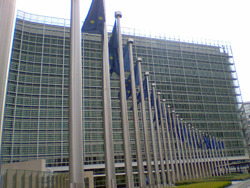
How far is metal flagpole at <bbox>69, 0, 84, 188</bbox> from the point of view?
8.14 meters

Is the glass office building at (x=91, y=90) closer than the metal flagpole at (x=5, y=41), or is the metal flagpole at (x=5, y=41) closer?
the metal flagpole at (x=5, y=41)

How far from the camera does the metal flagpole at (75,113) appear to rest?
8.14 m

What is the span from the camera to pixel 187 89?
6756 centimetres

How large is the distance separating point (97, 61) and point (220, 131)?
3967cm

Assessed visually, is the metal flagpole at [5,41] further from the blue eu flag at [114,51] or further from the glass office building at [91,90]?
the glass office building at [91,90]

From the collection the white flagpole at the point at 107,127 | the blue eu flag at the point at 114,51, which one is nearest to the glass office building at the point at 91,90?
the blue eu flag at the point at 114,51

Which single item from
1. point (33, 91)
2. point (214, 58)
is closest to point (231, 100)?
point (214, 58)

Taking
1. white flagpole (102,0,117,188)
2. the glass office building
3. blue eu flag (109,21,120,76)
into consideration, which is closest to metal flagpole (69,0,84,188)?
white flagpole (102,0,117,188)

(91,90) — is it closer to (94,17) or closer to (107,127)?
(94,17)

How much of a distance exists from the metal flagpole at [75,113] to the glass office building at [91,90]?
41448 mm

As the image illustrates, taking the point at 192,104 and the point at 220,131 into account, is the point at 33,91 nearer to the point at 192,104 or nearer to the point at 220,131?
the point at 192,104

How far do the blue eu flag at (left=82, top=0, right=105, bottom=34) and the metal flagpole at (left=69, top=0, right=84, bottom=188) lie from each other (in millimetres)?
2924

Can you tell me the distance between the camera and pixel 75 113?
8688 mm

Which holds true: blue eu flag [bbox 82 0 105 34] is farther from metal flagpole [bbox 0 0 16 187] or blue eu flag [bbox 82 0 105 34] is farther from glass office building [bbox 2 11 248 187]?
glass office building [bbox 2 11 248 187]
